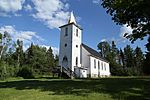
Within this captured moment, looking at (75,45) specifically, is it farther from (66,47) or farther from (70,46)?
(66,47)

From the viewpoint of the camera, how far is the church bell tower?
154 feet

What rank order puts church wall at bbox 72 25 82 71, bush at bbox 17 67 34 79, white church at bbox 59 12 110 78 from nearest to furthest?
white church at bbox 59 12 110 78 < church wall at bbox 72 25 82 71 < bush at bbox 17 67 34 79

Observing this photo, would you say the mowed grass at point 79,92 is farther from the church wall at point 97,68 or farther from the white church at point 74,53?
the church wall at point 97,68

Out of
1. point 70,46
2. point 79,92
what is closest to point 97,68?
point 70,46

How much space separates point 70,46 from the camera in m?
47.3

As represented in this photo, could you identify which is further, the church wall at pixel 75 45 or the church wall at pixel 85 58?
the church wall at pixel 85 58

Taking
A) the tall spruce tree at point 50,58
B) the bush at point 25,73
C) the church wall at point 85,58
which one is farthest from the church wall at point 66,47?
the tall spruce tree at point 50,58

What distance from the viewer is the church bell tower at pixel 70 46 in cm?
4698

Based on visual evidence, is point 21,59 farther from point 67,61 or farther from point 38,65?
point 67,61

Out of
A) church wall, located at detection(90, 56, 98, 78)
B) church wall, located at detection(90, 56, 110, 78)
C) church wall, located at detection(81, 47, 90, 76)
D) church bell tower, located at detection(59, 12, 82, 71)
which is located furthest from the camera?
church wall, located at detection(90, 56, 110, 78)

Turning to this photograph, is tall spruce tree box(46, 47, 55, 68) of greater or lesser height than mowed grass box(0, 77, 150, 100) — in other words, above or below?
above

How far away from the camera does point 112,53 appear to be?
104 meters

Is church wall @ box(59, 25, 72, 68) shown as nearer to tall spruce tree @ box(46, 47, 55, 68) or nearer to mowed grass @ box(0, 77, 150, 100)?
mowed grass @ box(0, 77, 150, 100)

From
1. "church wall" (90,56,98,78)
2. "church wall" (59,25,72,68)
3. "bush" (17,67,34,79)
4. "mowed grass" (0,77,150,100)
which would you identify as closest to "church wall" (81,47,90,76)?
"church wall" (90,56,98,78)
